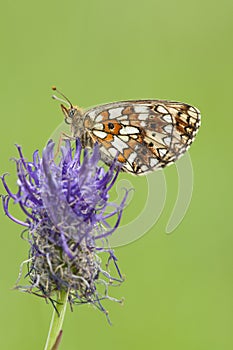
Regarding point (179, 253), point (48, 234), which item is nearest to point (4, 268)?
point (179, 253)

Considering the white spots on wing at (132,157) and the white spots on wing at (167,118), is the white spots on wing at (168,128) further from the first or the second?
the white spots on wing at (132,157)

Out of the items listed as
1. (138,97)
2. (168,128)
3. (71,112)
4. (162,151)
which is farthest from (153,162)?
(138,97)

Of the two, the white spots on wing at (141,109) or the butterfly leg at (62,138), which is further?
the white spots on wing at (141,109)

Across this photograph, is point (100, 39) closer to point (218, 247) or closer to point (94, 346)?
point (218, 247)

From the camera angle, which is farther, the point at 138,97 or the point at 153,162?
the point at 138,97

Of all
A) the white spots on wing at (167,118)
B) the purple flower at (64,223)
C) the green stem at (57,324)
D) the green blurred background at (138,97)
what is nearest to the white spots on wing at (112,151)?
the white spots on wing at (167,118)

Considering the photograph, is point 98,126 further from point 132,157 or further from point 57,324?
point 57,324
